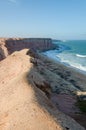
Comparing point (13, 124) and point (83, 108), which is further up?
point (13, 124)

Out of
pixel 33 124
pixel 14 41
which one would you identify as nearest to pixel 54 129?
pixel 33 124

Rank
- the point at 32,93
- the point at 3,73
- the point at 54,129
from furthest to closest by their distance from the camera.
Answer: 1. the point at 3,73
2. the point at 32,93
3. the point at 54,129

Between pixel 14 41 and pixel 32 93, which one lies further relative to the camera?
pixel 14 41

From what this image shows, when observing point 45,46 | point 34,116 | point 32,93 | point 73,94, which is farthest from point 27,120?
point 45,46

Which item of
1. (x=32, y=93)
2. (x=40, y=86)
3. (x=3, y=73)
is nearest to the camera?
(x=32, y=93)

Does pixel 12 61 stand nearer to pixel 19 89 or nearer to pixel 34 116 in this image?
pixel 19 89

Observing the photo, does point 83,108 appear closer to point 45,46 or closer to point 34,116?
point 34,116

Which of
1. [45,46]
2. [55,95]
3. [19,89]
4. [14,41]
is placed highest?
[19,89]
